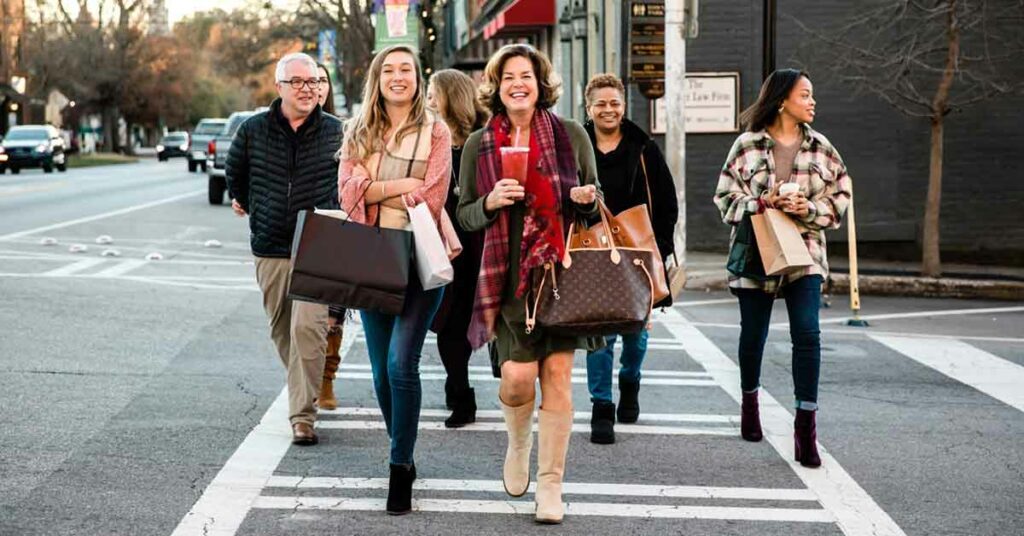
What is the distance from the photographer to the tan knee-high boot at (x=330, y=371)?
8.03m

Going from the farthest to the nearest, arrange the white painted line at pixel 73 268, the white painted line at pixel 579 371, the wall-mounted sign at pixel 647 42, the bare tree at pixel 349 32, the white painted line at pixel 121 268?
the bare tree at pixel 349 32 < the wall-mounted sign at pixel 647 42 < the white painted line at pixel 121 268 < the white painted line at pixel 73 268 < the white painted line at pixel 579 371

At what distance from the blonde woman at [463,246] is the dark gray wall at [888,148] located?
1187cm

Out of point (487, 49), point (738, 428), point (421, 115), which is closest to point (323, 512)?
point (421, 115)

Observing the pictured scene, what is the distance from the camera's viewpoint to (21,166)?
184 feet

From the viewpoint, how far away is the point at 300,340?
7.09 m

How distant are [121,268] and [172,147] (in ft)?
235

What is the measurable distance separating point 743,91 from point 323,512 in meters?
14.4

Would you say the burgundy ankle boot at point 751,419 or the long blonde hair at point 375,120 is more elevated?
the long blonde hair at point 375,120

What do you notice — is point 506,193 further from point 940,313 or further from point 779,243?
point 940,313

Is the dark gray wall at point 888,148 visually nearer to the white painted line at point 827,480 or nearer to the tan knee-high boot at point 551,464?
the white painted line at point 827,480

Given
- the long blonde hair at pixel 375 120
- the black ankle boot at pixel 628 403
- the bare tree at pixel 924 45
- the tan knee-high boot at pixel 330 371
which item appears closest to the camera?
the long blonde hair at pixel 375 120

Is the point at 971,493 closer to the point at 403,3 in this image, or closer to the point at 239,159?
the point at 239,159

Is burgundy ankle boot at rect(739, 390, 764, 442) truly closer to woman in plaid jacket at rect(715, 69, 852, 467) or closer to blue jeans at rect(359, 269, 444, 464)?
woman in plaid jacket at rect(715, 69, 852, 467)

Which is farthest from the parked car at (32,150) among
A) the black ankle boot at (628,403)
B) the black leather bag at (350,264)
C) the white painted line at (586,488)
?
the black leather bag at (350,264)
